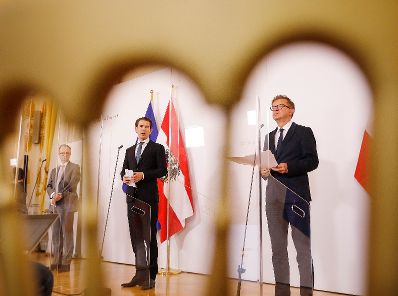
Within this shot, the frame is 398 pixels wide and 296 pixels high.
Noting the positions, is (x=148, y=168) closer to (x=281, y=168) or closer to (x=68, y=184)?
(x=68, y=184)

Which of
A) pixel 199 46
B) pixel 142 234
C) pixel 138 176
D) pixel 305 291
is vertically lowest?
pixel 305 291

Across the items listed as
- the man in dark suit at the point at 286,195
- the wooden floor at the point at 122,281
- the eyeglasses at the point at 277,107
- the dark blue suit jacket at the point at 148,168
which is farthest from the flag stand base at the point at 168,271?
the eyeglasses at the point at 277,107

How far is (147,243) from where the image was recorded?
2.13 ft

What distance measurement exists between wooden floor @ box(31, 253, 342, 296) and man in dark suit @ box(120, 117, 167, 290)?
0.02m

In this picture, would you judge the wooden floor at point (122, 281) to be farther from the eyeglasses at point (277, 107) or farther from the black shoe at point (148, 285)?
the eyeglasses at point (277, 107)

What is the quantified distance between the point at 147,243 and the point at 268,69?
1.18 feet

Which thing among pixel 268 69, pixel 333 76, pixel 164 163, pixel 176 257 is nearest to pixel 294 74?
pixel 333 76

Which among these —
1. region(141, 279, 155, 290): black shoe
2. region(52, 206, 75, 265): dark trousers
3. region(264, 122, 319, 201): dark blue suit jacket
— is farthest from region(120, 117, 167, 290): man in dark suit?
region(264, 122, 319, 201): dark blue suit jacket

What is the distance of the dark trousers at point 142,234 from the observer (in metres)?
0.62

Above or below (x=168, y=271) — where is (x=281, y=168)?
above

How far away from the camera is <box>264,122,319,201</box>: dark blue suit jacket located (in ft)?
2.49

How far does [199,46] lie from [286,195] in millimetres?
367

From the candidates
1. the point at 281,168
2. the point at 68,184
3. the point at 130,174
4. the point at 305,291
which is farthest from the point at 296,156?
the point at 68,184

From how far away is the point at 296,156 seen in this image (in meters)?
0.86
